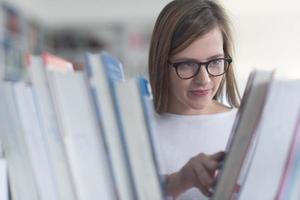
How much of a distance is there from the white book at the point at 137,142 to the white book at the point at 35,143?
0.33 feet

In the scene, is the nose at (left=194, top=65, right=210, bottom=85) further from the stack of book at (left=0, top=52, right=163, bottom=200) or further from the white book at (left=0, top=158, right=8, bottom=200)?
the white book at (left=0, top=158, right=8, bottom=200)

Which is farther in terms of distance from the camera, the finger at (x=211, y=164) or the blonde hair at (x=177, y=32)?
the blonde hair at (x=177, y=32)

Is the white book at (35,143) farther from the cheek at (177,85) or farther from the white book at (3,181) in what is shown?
the cheek at (177,85)

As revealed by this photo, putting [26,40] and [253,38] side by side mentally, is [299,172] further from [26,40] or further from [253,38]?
[26,40]

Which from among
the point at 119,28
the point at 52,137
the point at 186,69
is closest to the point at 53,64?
the point at 52,137

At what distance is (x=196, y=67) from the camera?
1.81 ft

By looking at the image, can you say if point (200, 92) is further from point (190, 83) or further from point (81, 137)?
point (81, 137)

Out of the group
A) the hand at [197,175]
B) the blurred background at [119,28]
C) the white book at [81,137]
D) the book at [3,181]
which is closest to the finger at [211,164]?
the hand at [197,175]

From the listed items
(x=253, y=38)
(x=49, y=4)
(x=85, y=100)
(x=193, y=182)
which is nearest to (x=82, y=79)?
(x=85, y=100)

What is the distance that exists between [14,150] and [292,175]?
310 millimetres

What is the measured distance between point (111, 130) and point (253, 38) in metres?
3.19

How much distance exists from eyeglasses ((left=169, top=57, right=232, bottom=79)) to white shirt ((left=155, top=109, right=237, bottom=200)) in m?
0.11

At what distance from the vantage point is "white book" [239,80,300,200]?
1.30ft

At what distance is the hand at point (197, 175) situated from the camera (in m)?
0.45
